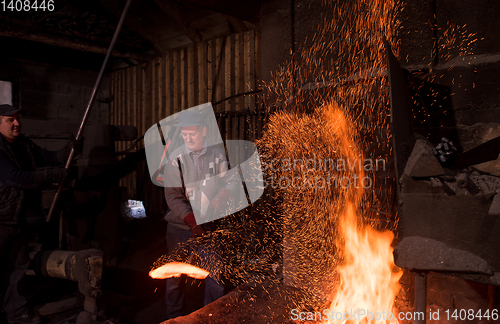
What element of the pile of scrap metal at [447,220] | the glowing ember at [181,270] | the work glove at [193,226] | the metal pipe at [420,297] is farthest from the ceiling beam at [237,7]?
the metal pipe at [420,297]

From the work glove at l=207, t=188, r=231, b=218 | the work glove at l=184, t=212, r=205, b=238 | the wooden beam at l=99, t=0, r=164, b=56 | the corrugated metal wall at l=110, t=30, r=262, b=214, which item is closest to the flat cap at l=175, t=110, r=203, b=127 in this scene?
the work glove at l=207, t=188, r=231, b=218

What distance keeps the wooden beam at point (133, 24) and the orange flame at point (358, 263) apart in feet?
22.0

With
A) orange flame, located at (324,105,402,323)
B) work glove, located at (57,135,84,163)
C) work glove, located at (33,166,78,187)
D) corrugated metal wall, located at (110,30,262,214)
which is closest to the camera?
orange flame, located at (324,105,402,323)

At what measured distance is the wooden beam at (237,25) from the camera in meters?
6.91

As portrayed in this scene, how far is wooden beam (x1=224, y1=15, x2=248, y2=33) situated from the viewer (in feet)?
22.7

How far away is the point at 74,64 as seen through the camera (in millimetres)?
9047

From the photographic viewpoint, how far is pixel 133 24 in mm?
7648

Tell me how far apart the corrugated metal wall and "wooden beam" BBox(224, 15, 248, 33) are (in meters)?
0.12

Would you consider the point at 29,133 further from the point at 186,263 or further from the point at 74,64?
the point at 74,64

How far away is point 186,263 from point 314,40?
9.23 feet

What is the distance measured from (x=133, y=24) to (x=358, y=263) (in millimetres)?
8082

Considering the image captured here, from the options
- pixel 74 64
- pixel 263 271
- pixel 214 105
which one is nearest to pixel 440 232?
pixel 263 271

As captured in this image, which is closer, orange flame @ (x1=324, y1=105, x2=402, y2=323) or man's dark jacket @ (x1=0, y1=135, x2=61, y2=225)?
orange flame @ (x1=324, y1=105, x2=402, y2=323)

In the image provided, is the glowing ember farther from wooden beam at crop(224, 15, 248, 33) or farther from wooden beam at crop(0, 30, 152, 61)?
wooden beam at crop(0, 30, 152, 61)
